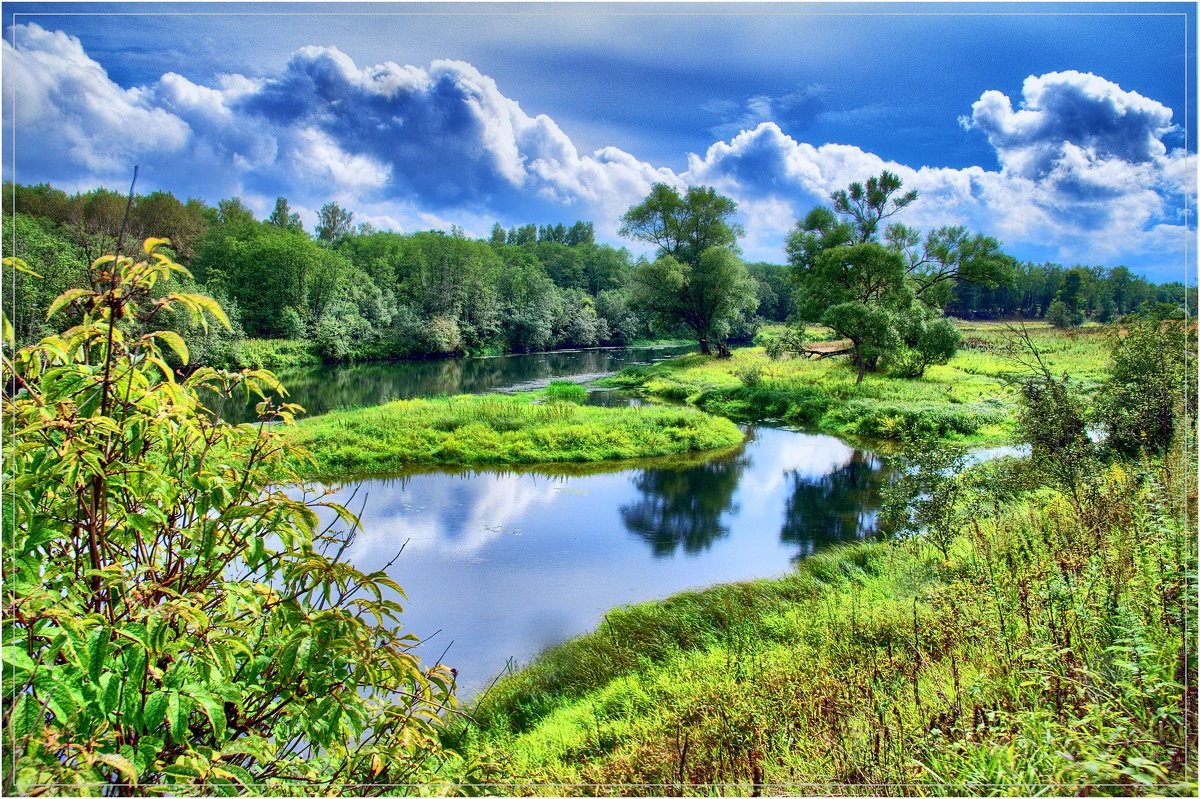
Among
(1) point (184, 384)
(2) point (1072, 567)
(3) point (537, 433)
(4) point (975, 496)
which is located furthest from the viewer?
(3) point (537, 433)

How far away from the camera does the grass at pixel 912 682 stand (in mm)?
2721

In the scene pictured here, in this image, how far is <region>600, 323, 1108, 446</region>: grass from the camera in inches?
589

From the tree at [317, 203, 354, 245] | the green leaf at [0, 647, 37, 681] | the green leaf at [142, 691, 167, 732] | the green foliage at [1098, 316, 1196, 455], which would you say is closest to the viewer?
the green leaf at [0, 647, 37, 681]

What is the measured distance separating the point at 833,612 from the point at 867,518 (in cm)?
525

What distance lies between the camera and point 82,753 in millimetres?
1580

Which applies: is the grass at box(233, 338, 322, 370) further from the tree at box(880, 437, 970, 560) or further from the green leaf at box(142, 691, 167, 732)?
the tree at box(880, 437, 970, 560)

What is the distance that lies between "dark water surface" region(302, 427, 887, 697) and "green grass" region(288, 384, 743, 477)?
113cm

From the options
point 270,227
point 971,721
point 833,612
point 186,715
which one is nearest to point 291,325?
point 270,227

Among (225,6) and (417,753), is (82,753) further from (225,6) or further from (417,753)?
(225,6)

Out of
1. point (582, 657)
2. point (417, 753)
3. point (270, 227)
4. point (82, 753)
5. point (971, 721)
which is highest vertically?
point (270, 227)

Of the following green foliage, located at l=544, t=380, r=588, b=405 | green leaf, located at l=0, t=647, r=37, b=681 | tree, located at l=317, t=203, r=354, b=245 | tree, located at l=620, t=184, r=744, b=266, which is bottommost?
green leaf, located at l=0, t=647, r=37, b=681

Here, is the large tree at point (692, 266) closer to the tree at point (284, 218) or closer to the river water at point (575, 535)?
the river water at point (575, 535)

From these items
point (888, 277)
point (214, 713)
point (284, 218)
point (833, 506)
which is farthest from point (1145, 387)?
point (888, 277)

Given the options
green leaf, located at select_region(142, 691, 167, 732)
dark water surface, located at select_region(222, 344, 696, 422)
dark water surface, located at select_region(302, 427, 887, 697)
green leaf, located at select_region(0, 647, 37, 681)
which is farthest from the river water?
green leaf, located at select_region(0, 647, 37, 681)
